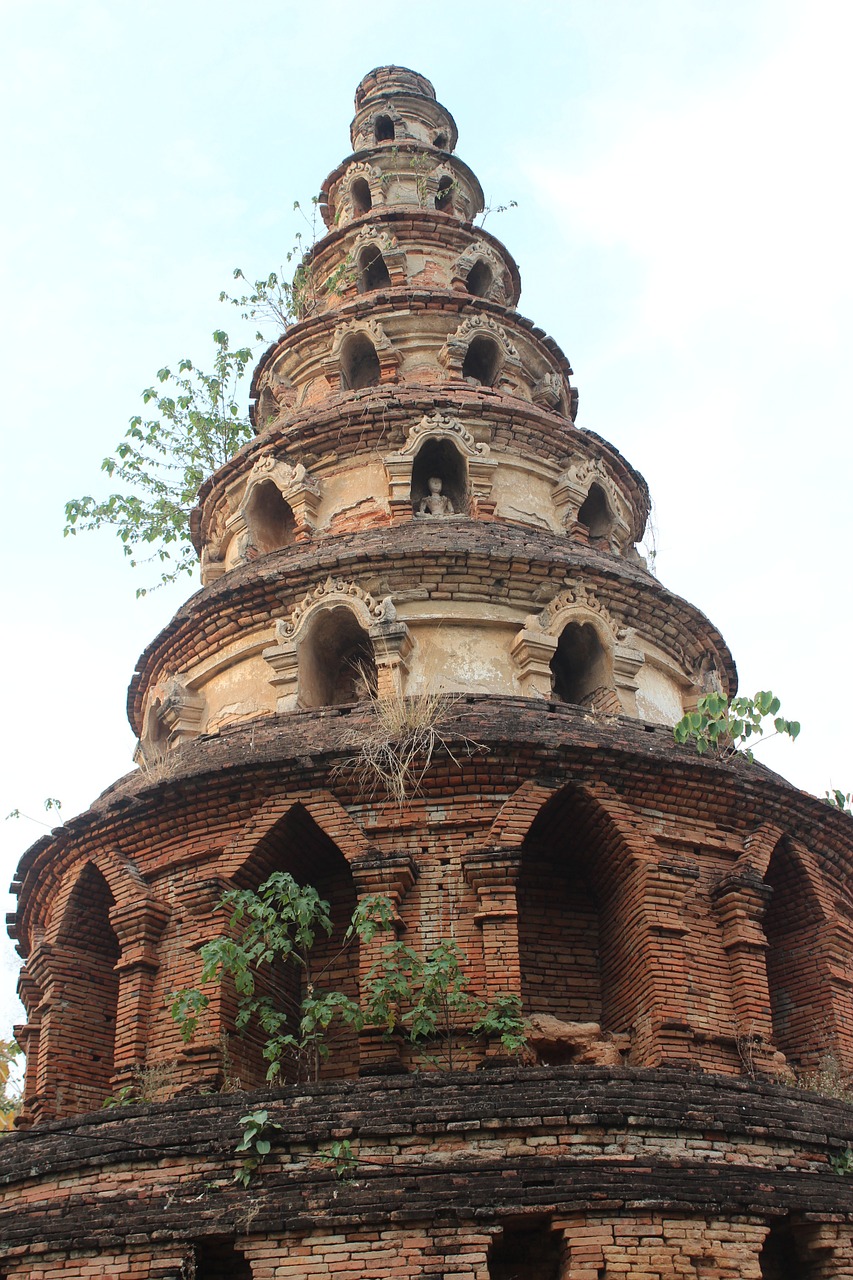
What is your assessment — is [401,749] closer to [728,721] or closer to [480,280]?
[728,721]

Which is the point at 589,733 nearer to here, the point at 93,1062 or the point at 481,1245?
the point at 481,1245

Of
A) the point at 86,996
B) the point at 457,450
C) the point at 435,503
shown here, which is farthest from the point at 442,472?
the point at 86,996

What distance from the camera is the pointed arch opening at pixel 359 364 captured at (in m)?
17.9

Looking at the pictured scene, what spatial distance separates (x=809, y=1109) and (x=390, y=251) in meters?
13.4

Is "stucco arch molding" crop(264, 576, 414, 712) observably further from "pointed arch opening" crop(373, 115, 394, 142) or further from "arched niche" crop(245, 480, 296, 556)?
"pointed arch opening" crop(373, 115, 394, 142)

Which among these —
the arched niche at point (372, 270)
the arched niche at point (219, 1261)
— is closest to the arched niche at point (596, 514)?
the arched niche at point (372, 270)

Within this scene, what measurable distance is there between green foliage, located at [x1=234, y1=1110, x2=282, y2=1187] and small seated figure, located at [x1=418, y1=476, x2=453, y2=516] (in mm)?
7738

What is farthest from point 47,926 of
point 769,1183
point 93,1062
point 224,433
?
point 224,433

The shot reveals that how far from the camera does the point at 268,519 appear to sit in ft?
54.0

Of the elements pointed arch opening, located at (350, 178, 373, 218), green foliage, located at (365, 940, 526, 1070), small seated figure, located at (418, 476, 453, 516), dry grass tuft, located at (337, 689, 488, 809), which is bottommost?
green foliage, located at (365, 940, 526, 1070)

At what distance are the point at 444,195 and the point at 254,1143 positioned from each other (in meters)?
16.4

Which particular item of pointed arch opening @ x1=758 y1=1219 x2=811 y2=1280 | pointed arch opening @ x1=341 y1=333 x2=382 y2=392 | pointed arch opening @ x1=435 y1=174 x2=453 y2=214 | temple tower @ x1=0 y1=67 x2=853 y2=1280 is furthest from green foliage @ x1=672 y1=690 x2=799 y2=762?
pointed arch opening @ x1=435 y1=174 x2=453 y2=214

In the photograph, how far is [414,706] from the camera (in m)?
11.6

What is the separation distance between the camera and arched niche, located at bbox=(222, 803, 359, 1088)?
11023mm
